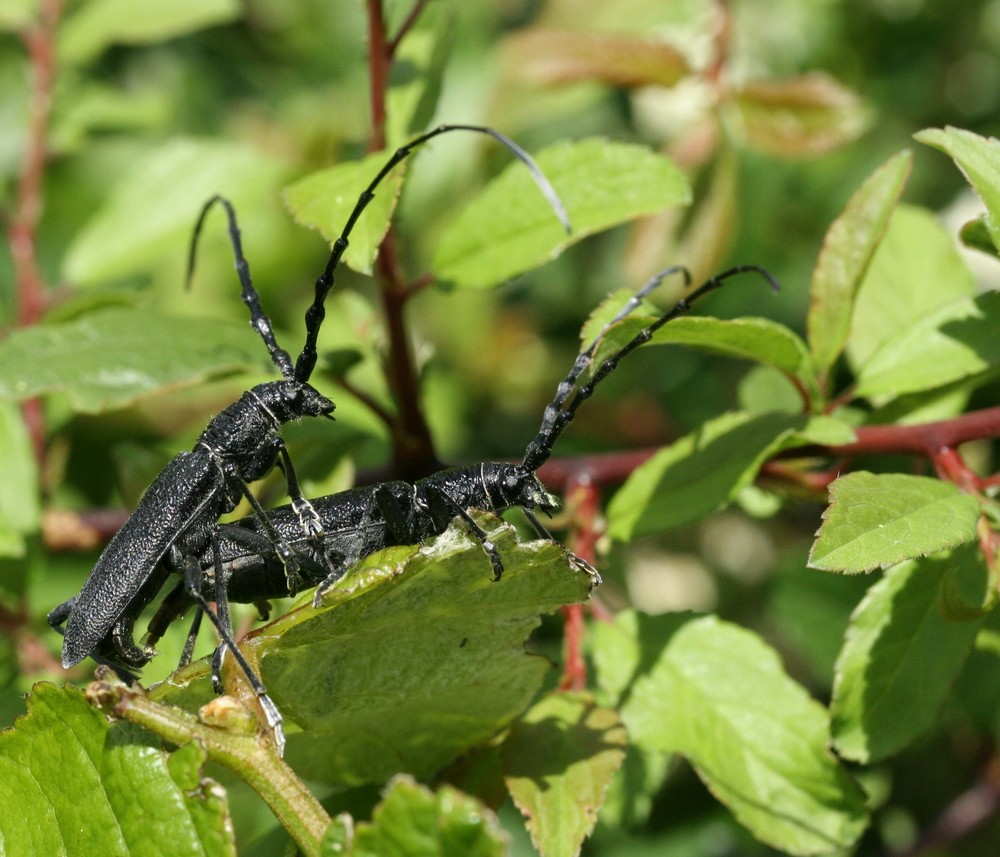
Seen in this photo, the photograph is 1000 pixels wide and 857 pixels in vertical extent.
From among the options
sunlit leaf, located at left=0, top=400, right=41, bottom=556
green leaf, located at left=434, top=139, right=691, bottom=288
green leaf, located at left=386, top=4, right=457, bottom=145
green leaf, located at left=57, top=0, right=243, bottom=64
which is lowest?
sunlit leaf, located at left=0, top=400, right=41, bottom=556

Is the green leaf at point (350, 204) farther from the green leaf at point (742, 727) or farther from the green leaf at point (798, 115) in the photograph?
the green leaf at point (798, 115)

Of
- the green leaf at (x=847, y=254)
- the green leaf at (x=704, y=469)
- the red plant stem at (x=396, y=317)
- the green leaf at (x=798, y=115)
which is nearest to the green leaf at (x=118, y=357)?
the red plant stem at (x=396, y=317)

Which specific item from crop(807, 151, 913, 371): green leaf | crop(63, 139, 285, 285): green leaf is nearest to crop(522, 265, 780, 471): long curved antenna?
crop(807, 151, 913, 371): green leaf

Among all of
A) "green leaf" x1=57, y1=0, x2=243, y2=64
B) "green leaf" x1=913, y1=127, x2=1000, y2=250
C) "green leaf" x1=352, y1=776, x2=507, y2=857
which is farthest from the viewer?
"green leaf" x1=57, y1=0, x2=243, y2=64

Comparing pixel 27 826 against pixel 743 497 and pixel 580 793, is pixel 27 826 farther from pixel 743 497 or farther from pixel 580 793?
pixel 743 497

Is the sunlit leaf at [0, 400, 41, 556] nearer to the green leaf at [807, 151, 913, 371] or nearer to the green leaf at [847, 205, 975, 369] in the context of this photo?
the green leaf at [807, 151, 913, 371]

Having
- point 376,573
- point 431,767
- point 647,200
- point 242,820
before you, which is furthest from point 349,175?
point 242,820

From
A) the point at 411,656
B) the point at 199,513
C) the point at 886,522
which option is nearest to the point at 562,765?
the point at 411,656

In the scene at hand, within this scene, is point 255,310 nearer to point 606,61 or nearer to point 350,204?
point 350,204
